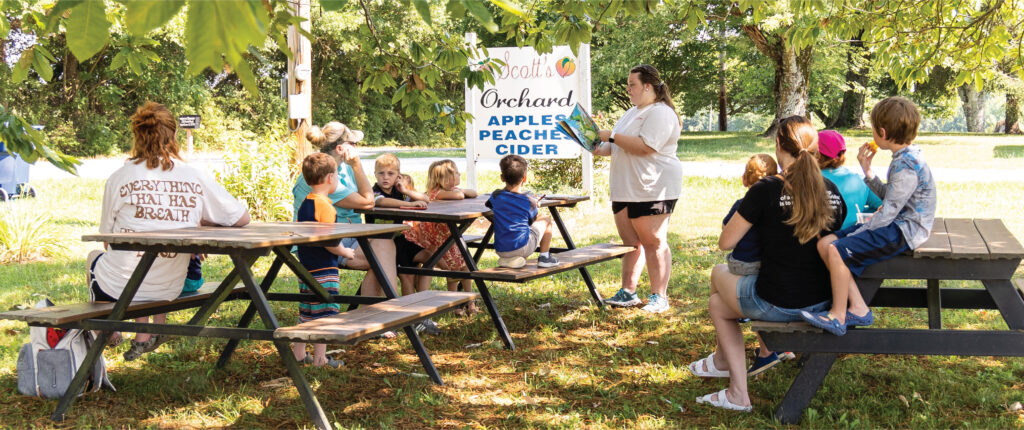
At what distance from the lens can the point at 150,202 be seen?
4137 mm

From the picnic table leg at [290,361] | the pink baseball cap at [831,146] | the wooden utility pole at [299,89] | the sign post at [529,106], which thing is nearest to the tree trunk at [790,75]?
the sign post at [529,106]

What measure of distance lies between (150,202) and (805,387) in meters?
3.17

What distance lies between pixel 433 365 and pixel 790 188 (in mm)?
1953

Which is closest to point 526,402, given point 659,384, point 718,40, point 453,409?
point 453,409

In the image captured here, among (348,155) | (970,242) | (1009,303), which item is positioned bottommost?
(1009,303)

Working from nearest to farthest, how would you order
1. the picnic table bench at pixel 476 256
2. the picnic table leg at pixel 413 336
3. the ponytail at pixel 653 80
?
1. the picnic table leg at pixel 413 336
2. the picnic table bench at pixel 476 256
3. the ponytail at pixel 653 80

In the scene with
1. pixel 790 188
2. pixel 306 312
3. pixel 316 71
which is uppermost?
pixel 316 71

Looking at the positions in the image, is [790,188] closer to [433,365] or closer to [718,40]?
[433,365]

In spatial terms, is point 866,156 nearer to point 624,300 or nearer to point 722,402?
point 722,402

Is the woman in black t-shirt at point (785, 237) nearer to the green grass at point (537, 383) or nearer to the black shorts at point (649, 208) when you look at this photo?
the green grass at point (537, 383)

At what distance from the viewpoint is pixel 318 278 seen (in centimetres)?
449

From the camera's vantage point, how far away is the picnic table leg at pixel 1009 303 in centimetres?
358

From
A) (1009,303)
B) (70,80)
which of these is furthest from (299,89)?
(70,80)

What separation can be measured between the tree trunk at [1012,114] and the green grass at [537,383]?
138 ft
